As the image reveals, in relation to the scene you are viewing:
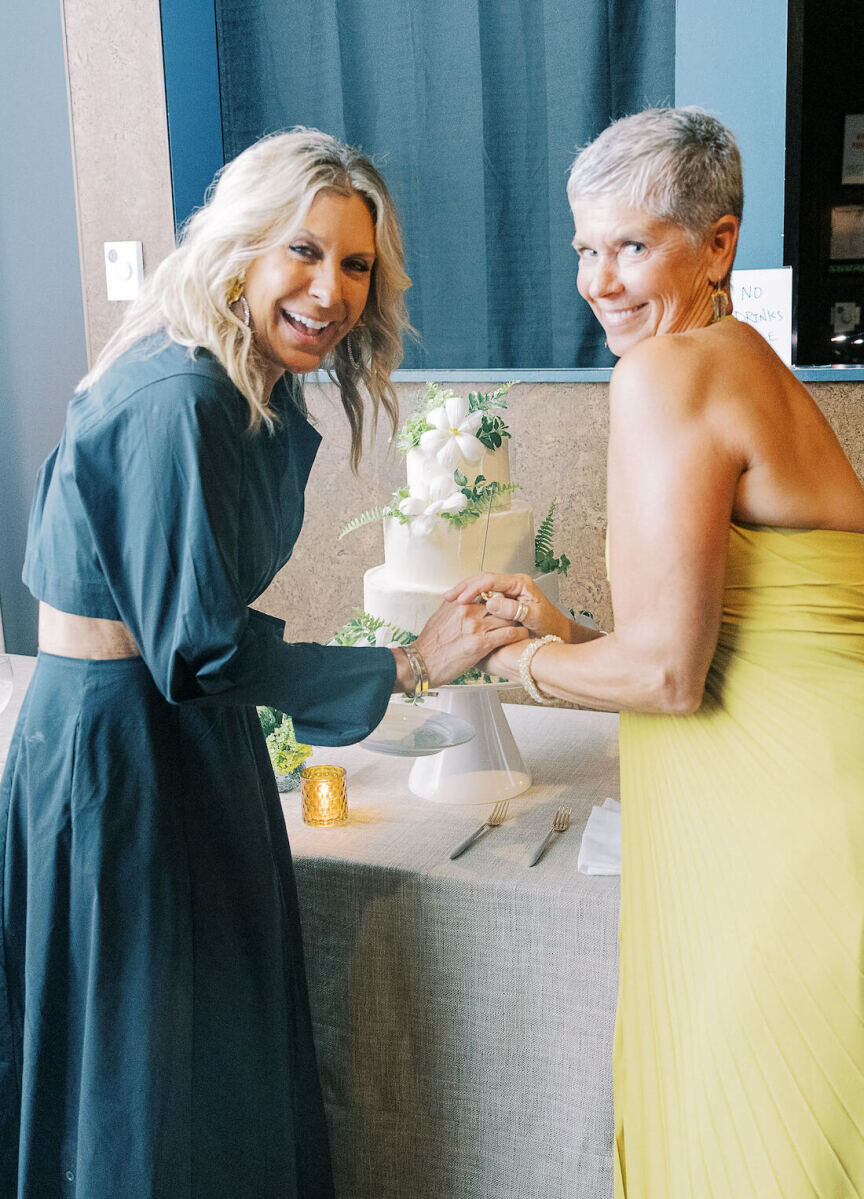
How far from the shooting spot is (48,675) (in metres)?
1.31

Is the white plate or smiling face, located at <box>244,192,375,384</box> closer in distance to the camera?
smiling face, located at <box>244,192,375,384</box>

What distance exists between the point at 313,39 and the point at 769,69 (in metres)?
1.00

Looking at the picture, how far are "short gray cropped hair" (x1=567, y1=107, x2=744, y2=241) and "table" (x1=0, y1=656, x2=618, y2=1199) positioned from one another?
0.83 metres

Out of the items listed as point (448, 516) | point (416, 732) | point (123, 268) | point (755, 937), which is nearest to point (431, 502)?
point (448, 516)

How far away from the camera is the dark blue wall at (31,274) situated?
263 cm

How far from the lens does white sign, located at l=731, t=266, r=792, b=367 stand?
2041 mm

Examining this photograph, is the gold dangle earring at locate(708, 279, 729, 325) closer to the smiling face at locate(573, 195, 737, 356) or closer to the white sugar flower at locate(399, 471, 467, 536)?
the smiling face at locate(573, 195, 737, 356)

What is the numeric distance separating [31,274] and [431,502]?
1588 millimetres

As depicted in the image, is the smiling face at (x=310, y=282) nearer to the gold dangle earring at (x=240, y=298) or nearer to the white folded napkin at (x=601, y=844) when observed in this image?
the gold dangle earring at (x=240, y=298)

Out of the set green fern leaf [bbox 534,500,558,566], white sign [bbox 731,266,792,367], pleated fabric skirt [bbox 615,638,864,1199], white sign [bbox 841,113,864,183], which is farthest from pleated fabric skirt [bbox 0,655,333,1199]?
white sign [bbox 841,113,864,183]

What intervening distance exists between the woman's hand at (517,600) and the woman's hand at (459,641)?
18 mm

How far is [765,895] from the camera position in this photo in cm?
107

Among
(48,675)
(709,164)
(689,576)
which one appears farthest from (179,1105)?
(709,164)

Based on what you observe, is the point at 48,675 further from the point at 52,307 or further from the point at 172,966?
the point at 52,307
